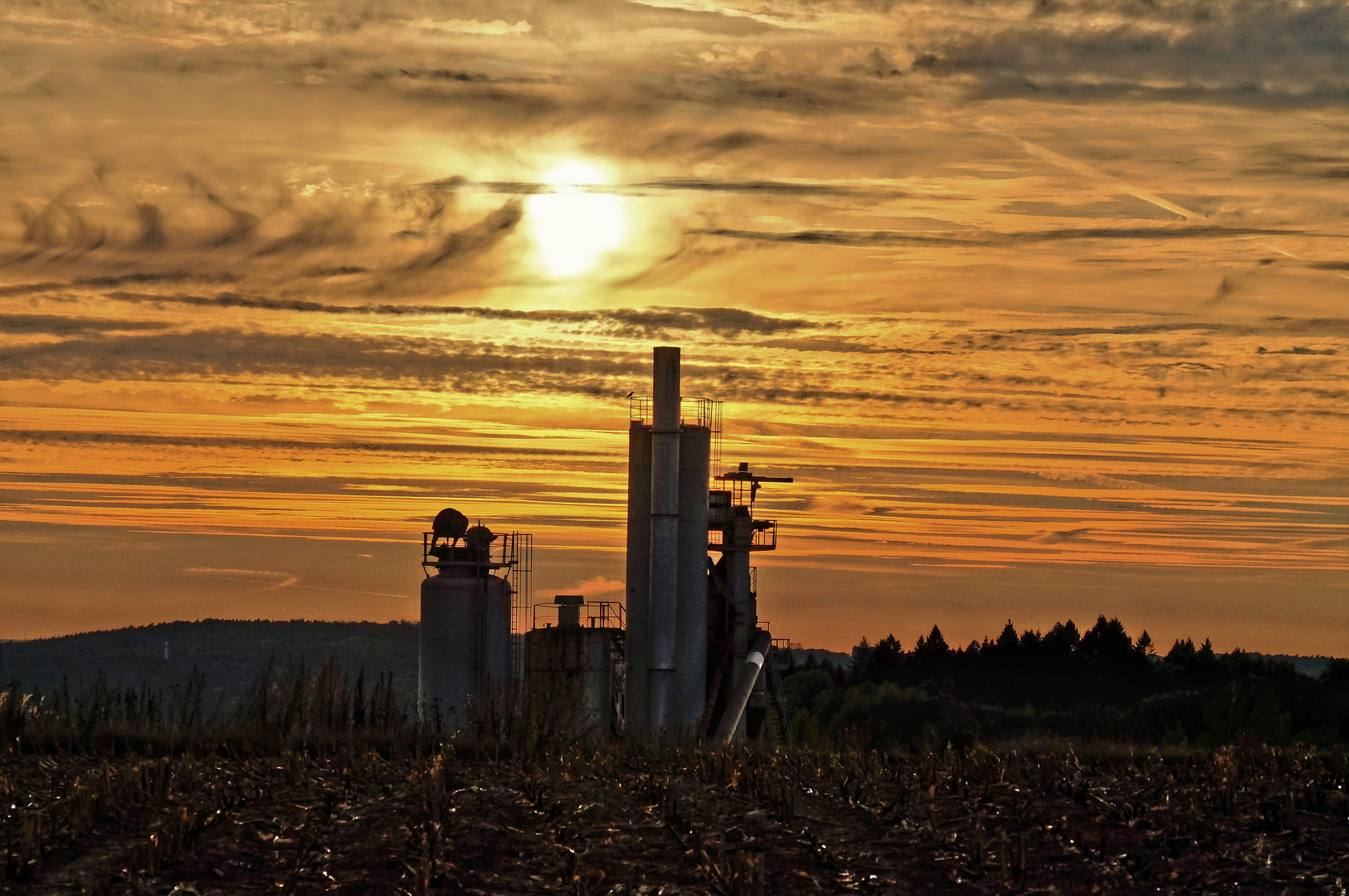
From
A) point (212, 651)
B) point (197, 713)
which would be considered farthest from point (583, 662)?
point (212, 651)

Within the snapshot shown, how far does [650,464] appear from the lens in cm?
4684

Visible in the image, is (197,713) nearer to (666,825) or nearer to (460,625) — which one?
(666,825)

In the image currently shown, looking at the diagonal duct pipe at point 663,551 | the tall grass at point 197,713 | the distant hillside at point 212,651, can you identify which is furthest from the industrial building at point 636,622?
the distant hillside at point 212,651

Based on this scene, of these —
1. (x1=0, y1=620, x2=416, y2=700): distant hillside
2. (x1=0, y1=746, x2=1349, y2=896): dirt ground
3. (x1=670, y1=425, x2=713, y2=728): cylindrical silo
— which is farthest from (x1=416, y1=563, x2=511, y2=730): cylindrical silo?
(x1=0, y1=620, x2=416, y2=700): distant hillside

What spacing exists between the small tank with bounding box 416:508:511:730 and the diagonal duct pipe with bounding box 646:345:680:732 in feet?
15.0

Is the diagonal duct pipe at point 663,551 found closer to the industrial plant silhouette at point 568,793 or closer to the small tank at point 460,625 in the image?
the industrial plant silhouette at point 568,793

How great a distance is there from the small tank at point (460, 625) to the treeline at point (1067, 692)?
13.0 m

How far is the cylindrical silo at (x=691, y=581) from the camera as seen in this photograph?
4700 centimetres

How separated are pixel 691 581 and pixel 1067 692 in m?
59.8

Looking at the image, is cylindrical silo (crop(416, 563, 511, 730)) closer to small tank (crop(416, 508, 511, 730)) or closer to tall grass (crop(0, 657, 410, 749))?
small tank (crop(416, 508, 511, 730))

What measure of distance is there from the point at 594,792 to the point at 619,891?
6.05m

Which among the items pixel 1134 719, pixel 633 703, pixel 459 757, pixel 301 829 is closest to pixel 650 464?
pixel 633 703

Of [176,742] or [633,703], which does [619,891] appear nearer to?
[176,742]

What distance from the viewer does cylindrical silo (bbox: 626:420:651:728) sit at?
4650 centimetres
